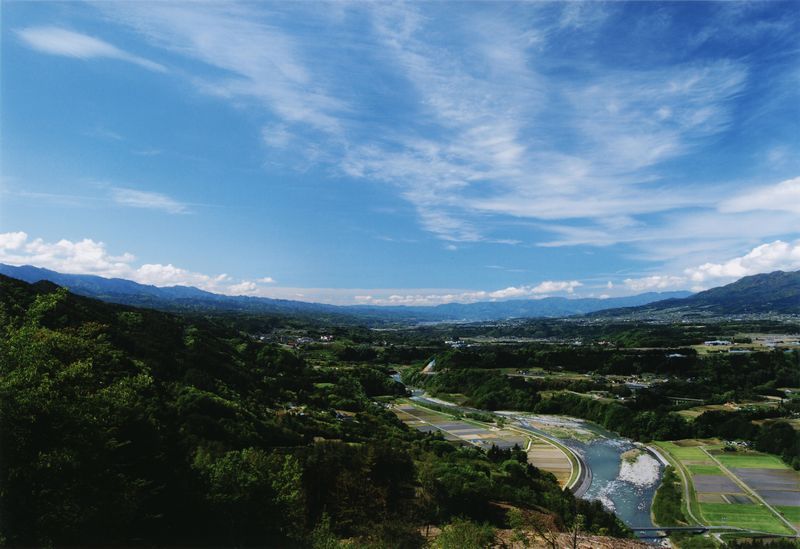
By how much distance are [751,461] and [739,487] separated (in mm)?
11778

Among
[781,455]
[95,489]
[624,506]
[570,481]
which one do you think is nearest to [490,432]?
[570,481]

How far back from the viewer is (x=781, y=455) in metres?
58.6

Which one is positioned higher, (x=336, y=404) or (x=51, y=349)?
(x=51, y=349)

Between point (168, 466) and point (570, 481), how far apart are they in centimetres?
4546

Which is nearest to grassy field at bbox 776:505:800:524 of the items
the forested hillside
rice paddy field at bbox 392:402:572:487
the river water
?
the river water

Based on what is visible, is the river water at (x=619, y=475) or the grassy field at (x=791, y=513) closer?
the grassy field at (x=791, y=513)

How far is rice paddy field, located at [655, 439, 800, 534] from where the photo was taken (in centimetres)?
4072

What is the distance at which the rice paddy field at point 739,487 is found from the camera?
4072 cm

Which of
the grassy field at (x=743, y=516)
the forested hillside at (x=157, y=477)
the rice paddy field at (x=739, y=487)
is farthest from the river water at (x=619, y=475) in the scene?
the forested hillside at (x=157, y=477)

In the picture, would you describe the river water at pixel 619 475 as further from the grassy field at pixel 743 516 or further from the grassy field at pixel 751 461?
the grassy field at pixel 751 461

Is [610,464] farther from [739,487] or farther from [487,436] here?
[487,436]

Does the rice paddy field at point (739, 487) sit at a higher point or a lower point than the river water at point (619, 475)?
higher

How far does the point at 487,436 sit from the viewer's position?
2753 inches

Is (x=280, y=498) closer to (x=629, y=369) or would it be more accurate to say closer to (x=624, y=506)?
(x=624, y=506)
